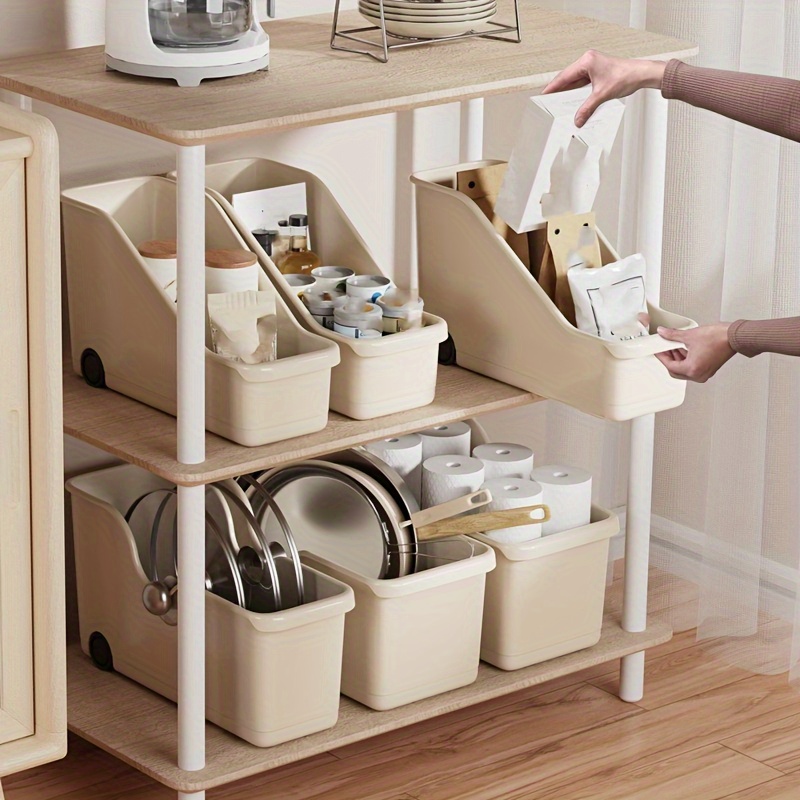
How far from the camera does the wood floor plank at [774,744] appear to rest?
2291 millimetres

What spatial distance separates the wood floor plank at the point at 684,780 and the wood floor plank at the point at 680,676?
17cm

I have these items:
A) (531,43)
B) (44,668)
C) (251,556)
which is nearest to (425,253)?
(531,43)

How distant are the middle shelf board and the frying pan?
132mm

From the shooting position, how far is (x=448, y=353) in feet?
7.43

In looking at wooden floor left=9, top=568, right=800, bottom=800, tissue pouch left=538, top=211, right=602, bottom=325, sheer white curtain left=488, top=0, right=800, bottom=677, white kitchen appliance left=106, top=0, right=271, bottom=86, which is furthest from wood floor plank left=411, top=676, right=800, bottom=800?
white kitchen appliance left=106, top=0, right=271, bottom=86

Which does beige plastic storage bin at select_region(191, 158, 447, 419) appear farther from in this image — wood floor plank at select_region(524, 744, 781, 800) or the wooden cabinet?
wood floor plank at select_region(524, 744, 781, 800)

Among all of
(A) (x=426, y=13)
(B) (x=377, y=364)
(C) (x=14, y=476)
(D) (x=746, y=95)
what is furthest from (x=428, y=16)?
(C) (x=14, y=476)

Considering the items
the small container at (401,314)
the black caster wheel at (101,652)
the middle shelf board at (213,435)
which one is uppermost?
the small container at (401,314)

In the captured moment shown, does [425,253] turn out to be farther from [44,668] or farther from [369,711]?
[44,668]

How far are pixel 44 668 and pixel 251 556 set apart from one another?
1.14 ft

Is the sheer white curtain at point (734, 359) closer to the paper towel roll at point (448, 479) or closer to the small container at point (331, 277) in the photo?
the paper towel roll at point (448, 479)

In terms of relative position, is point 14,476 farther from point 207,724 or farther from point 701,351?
→ point 701,351

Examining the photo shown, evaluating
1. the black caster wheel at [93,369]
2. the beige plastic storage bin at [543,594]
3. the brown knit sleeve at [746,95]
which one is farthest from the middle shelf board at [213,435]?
the brown knit sleeve at [746,95]

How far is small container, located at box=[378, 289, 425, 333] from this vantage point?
2062 mm
